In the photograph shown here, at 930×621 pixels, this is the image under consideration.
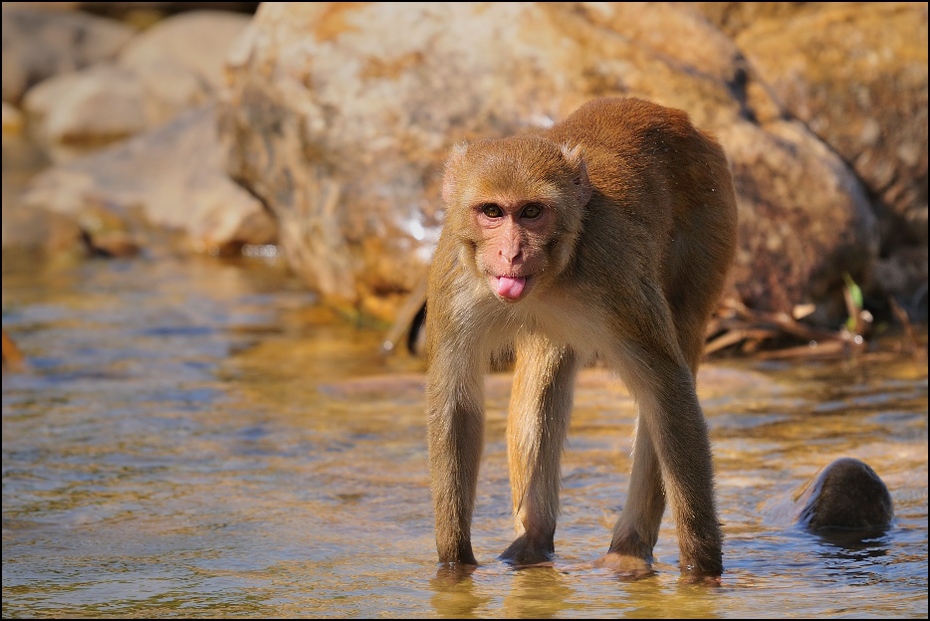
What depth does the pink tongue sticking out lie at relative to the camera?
5.11m

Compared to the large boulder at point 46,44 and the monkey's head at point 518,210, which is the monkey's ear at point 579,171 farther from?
the large boulder at point 46,44

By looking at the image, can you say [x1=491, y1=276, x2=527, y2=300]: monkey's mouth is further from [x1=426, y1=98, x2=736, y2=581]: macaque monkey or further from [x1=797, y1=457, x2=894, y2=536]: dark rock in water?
[x1=797, y1=457, x2=894, y2=536]: dark rock in water

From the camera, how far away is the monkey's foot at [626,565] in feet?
19.3

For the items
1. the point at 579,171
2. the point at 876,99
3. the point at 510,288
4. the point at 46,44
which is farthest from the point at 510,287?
the point at 46,44

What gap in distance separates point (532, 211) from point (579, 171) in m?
0.35

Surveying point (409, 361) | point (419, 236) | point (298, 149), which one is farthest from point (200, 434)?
point (298, 149)

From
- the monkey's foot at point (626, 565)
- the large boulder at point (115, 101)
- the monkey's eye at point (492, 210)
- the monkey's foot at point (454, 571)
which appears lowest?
the monkey's foot at point (454, 571)

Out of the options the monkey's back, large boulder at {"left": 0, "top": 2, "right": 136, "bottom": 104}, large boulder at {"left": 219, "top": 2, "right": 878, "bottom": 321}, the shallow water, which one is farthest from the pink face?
large boulder at {"left": 0, "top": 2, "right": 136, "bottom": 104}

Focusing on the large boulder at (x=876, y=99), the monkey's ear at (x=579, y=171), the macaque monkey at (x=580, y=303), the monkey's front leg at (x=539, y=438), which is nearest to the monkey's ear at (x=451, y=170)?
the macaque monkey at (x=580, y=303)

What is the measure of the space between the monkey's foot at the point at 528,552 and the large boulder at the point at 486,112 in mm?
5001

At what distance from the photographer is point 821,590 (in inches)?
219

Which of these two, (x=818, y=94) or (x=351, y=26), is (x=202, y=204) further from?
(x=818, y=94)

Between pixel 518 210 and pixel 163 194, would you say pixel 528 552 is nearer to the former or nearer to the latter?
pixel 518 210

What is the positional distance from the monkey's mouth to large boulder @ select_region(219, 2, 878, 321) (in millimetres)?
5863
